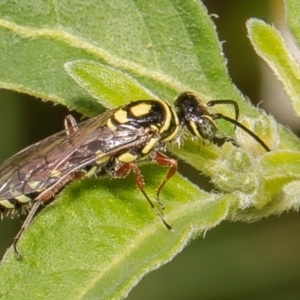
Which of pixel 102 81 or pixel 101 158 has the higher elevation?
pixel 102 81

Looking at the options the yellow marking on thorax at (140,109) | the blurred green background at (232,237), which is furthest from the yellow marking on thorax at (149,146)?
the blurred green background at (232,237)

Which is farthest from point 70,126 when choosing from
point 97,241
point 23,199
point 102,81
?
point 97,241

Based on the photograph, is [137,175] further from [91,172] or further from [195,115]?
[195,115]

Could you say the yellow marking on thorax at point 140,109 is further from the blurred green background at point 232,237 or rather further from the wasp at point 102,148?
the blurred green background at point 232,237

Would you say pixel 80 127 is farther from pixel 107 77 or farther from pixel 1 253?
pixel 1 253

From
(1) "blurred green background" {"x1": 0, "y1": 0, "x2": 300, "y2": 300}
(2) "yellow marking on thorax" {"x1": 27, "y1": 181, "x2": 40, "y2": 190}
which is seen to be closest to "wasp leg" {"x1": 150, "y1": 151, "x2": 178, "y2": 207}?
(2) "yellow marking on thorax" {"x1": 27, "y1": 181, "x2": 40, "y2": 190}

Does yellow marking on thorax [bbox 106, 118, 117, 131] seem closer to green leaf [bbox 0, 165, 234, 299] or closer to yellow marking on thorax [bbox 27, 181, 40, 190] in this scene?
yellow marking on thorax [bbox 27, 181, 40, 190]
